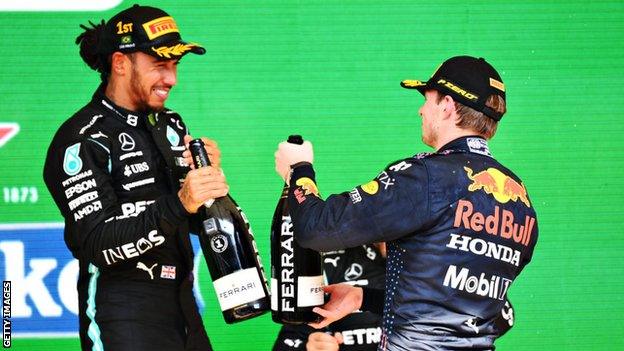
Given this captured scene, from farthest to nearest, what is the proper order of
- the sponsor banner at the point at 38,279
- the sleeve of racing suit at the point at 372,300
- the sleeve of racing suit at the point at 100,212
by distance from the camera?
1. the sponsor banner at the point at 38,279
2. the sleeve of racing suit at the point at 372,300
3. the sleeve of racing suit at the point at 100,212

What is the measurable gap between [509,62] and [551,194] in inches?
20.4

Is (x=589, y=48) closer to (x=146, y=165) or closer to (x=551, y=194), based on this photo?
(x=551, y=194)

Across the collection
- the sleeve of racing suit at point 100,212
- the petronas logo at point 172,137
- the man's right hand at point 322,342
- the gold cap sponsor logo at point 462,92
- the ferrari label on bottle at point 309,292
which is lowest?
the man's right hand at point 322,342

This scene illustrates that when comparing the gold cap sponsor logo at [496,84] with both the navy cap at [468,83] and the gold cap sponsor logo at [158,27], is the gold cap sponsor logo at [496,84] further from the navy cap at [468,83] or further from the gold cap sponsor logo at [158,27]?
the gold cap sponsor logo at [158,27]

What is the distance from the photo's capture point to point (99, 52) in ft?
8.55

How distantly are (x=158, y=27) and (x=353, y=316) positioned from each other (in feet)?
3.01

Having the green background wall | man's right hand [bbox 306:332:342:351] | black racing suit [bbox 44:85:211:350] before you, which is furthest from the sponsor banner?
man's right hand [bbox 306:332:342:351]

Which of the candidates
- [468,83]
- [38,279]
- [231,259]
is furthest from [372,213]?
[38,279]

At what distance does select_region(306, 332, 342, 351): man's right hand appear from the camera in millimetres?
2510

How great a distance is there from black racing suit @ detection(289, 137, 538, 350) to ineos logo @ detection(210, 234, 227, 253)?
39cm

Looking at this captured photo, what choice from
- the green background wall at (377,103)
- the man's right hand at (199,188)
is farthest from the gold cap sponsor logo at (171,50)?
the green background wall at (377,103)

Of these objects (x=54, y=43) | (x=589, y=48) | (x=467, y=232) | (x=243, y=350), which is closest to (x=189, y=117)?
(x=54, y=43)

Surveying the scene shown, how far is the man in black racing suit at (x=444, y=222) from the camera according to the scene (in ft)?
6.84

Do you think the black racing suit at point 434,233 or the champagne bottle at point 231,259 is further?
the champagne bottle at point 231,259
